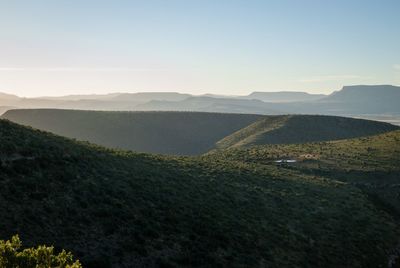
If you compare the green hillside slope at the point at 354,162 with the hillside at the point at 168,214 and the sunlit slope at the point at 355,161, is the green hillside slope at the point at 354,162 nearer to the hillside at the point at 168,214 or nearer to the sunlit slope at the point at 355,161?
the sunlit slope at the point at 355,161

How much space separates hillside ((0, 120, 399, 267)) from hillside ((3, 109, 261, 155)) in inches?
3394

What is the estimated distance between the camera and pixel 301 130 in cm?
11525

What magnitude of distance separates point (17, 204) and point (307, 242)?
21397 millimetres

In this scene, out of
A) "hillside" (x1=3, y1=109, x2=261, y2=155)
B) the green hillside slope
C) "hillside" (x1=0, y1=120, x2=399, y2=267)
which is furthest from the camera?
"hillside" (x1=3, y1=109, x2=261, y2=155)

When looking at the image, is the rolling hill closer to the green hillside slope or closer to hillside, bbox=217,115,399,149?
hillside, bbox=217,115,399,149

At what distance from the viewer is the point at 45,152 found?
32.2 meters

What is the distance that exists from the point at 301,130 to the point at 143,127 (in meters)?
57.2

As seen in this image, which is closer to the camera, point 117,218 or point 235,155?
point 117,218

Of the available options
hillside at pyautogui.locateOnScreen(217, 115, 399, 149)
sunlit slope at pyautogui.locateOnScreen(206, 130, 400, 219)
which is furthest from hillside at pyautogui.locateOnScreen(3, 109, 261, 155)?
sunlit slope at pyautogui.locateOnScreen(206, 130, 400, 219)

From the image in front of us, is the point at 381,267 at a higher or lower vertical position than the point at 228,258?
lower

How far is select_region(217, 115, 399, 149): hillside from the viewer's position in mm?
106781

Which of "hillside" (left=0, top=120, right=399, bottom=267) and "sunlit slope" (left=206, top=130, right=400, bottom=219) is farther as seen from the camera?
"sunlit slope" (left=206, top=130, right=400, bottom=219)

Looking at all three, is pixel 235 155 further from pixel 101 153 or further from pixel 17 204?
pixel 17 204

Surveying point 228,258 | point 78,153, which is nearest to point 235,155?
point 78,153
